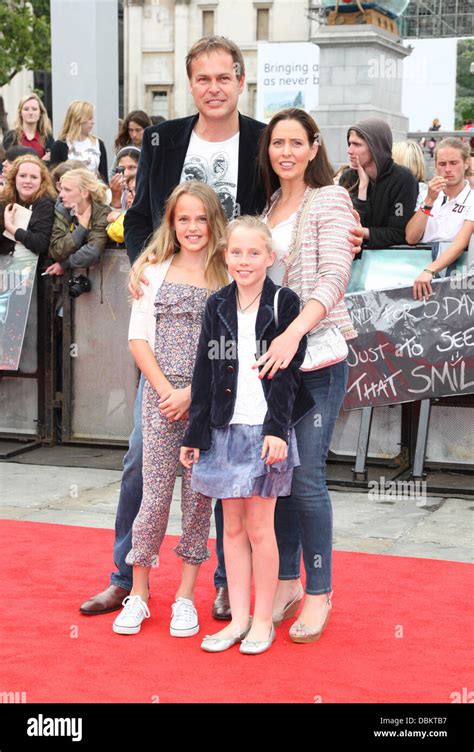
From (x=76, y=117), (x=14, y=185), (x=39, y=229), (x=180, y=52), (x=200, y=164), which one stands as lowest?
(x=39, y=229)

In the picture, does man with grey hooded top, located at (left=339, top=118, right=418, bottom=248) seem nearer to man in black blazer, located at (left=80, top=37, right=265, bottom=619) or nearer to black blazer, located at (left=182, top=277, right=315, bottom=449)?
man in black blazer, located at (left=80, top=37, right=265, bottom=619)

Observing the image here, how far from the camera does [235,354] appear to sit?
14.4ft

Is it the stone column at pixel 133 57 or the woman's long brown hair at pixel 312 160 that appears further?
the stone column at pixel 133 57

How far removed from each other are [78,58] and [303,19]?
45.5m

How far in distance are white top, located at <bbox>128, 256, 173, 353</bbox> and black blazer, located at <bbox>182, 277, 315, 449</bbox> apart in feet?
1.20

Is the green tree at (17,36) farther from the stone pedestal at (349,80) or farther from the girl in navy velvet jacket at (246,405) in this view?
the girl in navy velvet jacket at (246,405)

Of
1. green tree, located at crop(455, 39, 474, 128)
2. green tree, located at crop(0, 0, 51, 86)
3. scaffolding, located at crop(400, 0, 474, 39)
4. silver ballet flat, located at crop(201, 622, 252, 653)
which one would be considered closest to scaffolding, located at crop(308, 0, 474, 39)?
scaffolding, located at crop(400, 0, 474, 39)

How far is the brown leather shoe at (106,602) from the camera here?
16.1 feet

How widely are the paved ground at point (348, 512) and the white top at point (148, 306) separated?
1.94 metres

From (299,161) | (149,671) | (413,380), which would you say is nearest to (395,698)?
(149,671)

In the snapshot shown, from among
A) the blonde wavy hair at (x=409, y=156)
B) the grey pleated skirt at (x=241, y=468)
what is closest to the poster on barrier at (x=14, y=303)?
the blonde wavy hair at (x=409, y=156)

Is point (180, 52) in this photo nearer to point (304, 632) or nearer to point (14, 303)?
point (14, 303)

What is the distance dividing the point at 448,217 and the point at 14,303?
10.7 feet

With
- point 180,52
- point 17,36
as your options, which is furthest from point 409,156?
point 180,52
